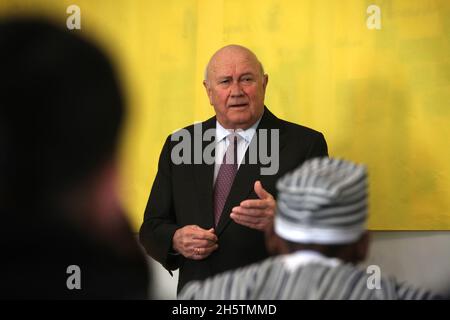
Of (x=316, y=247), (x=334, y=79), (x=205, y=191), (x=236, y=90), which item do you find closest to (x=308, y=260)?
(x=316, y=247)

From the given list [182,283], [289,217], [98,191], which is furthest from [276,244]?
[182,283]

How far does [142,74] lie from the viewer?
2539 mm

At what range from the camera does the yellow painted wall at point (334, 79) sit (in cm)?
217

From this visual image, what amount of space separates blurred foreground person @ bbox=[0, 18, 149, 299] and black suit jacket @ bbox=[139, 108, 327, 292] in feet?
4.54

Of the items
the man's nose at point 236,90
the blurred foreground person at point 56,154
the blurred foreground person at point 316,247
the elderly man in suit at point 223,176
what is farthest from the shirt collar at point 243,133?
the blurred foreground person at point 56,154

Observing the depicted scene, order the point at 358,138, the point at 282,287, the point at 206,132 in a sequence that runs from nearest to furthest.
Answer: the point at 282,287
the point at 206,132
the point at 358,138

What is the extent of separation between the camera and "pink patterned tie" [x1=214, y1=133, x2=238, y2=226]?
6.16ft

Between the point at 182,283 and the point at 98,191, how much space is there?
150 centimetres

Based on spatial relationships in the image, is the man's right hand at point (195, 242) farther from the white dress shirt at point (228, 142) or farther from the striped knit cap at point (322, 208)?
the striped knit cap at point (322, 208)

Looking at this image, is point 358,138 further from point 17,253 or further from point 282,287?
point 17,253

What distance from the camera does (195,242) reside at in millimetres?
1756

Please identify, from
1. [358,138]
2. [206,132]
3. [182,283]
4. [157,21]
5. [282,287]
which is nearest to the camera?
[282,287]

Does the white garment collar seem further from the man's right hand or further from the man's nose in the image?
the man's nose

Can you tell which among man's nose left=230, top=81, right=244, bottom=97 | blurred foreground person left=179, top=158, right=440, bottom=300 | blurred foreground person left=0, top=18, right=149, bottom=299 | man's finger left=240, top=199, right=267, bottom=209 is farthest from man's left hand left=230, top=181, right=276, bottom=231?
blurred foreground person left=0, top=18, right=149, bottom=299
